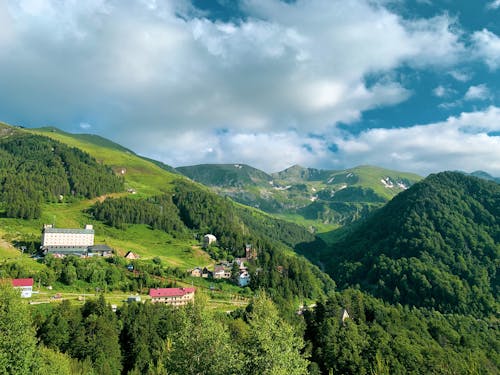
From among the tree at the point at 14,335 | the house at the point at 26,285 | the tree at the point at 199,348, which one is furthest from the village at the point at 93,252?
the tree at the point at 199,348

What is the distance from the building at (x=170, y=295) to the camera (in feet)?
390

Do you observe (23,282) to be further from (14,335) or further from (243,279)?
(243,279)

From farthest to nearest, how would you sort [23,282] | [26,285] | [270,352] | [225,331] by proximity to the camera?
[23,282]
[26,285]
[225,331]
[270,352]

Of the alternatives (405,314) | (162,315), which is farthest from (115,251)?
(405,314)

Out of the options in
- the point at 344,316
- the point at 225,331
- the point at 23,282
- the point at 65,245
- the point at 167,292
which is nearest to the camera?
the point at 225,331

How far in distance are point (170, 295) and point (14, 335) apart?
289ft

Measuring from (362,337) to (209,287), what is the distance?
70889 mm

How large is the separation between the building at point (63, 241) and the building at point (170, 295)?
51.6m

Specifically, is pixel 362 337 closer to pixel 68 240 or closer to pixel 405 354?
pixel 405 354

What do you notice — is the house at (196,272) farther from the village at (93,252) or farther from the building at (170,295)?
the building at (170,295)

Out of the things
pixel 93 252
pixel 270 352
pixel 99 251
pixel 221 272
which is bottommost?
pixel 221 272

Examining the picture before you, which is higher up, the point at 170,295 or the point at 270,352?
the point at 270,352

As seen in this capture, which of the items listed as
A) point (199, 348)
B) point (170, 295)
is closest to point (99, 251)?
point (170, 295)

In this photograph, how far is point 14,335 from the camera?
36.2 meters
